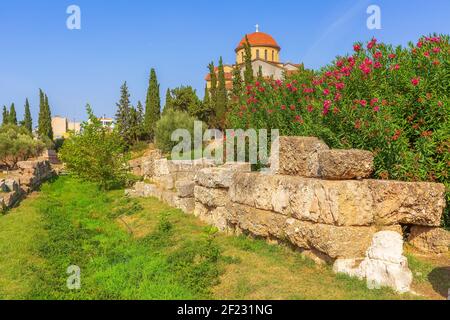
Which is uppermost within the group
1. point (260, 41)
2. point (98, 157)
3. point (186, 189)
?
point (260, 41)

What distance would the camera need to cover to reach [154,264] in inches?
302

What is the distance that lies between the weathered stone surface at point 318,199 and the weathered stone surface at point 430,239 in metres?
1.29

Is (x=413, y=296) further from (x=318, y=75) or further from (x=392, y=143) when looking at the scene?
(x=318, y=75)

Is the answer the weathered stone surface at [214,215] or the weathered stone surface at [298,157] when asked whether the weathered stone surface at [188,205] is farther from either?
the weathered stone surface at [298,157]

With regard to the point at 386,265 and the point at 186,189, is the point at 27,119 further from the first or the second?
the point at 386,265

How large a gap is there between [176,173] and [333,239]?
11.6 meters

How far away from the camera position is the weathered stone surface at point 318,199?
618 cm

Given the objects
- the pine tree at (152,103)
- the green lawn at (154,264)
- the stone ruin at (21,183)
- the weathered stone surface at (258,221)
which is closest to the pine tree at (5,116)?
the pine tree at (152,103)

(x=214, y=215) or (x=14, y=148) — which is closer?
(x=214, y=215)

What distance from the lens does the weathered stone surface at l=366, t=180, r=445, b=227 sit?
652cm

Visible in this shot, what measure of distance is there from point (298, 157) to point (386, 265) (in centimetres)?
279

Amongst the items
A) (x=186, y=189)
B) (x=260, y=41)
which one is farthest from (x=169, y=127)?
(x=260, y=41)

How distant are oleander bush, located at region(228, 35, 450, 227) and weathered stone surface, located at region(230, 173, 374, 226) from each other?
5.45 feet

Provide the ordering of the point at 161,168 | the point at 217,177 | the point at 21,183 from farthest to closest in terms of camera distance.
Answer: the point at 161,168 → the point at 21,183 → the point at 217,177
